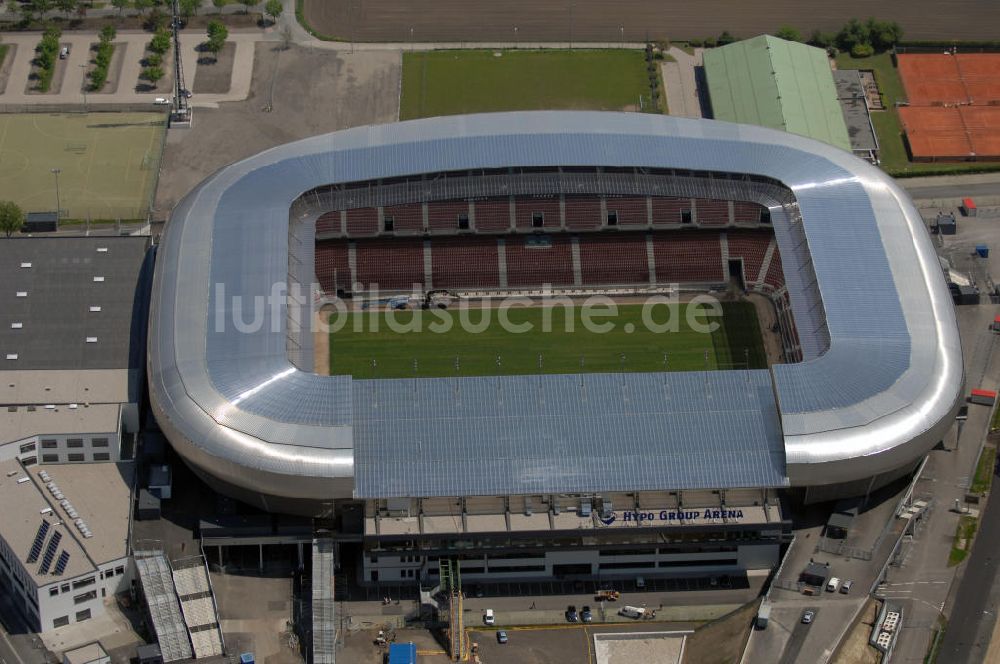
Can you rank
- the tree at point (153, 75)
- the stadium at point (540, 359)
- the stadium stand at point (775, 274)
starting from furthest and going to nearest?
the tree at point (153, 75), the stadium stand at point (775, 274), the stadium at point (540, 359)

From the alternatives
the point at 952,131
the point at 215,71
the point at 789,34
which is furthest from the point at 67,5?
the point at 952,131

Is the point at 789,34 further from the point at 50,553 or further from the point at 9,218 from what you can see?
the point at 50,553

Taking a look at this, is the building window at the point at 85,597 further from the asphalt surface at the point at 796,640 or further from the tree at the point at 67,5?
the tree at the point at 67,5

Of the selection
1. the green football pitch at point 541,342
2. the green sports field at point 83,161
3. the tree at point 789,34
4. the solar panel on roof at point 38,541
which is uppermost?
the tree at point 789,34

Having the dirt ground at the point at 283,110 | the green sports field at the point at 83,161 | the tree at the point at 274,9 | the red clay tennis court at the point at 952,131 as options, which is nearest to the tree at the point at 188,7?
the tree at the point at 274,9

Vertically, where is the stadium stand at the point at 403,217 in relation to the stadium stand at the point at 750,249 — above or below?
above
